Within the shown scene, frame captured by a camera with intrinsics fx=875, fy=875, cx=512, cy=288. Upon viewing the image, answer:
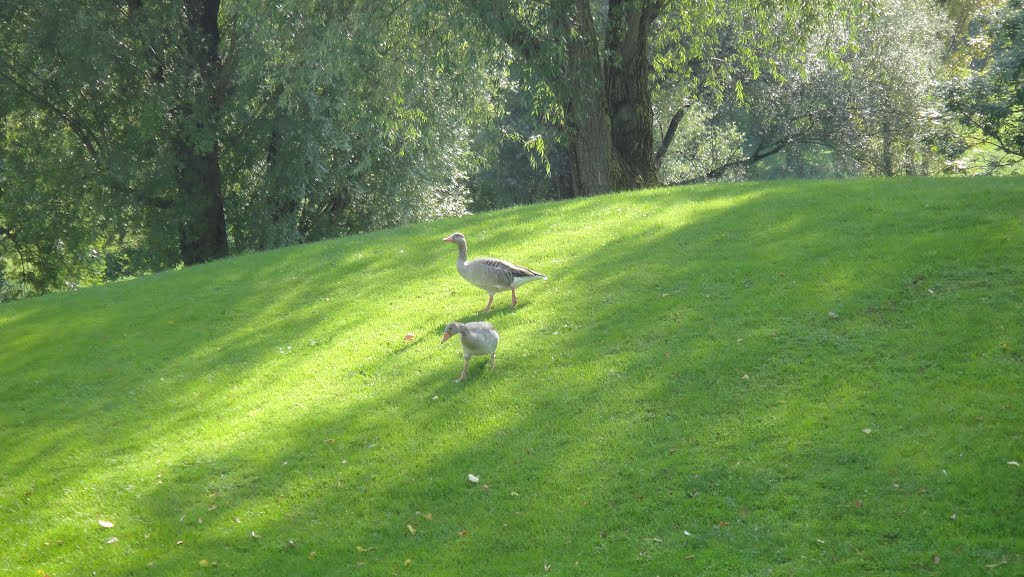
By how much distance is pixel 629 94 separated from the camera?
77.4 feet

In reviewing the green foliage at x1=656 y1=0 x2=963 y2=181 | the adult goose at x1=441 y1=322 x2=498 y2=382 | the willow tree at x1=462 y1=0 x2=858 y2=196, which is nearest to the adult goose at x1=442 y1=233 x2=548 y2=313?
the adult goose at x1=441 y1=322 x2=498 y2=382

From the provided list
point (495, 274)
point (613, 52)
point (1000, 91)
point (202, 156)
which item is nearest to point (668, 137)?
point (1000, 91)

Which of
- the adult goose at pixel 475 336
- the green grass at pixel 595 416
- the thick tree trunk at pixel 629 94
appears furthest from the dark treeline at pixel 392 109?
the adult goose at pixel 475 336

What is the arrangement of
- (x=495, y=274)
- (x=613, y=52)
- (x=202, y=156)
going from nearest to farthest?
(x=495, y=274) < (x=613, y=52) < (x=202, y=156)

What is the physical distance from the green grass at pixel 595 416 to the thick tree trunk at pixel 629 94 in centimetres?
673

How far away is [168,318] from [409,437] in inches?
369

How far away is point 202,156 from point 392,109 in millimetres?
9132

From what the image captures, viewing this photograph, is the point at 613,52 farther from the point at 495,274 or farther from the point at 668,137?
the point at 668,137

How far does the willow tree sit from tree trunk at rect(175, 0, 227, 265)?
12.4 m

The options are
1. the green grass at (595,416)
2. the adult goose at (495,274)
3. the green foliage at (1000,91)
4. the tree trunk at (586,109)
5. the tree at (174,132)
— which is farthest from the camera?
the green foliage at (1000,91)

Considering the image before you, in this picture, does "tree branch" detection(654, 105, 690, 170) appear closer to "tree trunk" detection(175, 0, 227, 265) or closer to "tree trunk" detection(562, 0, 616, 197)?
"tree trunk" detection(562, 0, 616, 197)

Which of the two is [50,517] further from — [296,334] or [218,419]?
[296,334]

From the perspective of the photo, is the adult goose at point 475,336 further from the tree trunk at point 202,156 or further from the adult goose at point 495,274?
the tree trunk at point 202,156

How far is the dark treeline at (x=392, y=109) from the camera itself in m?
21.5
